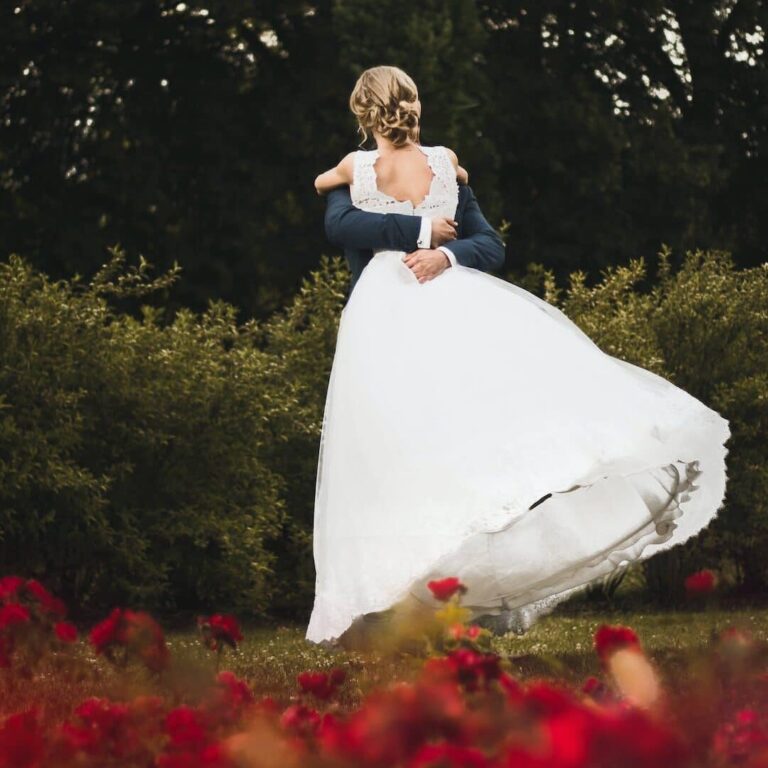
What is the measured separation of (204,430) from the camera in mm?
9922

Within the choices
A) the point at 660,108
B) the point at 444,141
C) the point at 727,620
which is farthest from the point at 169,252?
the point at 727,620

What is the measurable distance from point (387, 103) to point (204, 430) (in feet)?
15.8

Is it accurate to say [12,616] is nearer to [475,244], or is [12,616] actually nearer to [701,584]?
[701,584]

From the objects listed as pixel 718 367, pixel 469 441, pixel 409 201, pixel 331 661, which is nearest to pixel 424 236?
pixel 409 201

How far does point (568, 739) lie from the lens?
1.44 m

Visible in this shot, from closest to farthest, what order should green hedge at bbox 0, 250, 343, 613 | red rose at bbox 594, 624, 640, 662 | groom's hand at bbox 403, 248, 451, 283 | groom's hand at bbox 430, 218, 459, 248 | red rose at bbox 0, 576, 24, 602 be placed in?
red rose at bbox 594, 624, 640, 662 → red rose at bbox 0, 576, 24, 602 → groom's hand at bbox 403, 248, 451, 283 → groom's hand at bbox 430, 218, 459, 248 → green hedge at bbox 0, 250, 343, 613

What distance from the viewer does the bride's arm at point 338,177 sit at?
219 inches

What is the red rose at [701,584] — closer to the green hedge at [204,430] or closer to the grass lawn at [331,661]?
the grass lawn at [331,661]

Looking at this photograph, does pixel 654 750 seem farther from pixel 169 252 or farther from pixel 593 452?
Result: pixel 169 252

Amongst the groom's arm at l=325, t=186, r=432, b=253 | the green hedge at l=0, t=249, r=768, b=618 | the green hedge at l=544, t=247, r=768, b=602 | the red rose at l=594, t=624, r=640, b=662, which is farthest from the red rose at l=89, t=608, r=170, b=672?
the green hedge at l=544, t=247, r=768, b=602

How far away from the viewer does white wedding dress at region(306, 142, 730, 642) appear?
184 inches

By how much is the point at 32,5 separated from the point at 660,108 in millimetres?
7843

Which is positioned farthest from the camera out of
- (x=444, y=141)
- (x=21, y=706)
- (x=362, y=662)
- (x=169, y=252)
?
(x=169, y=252)

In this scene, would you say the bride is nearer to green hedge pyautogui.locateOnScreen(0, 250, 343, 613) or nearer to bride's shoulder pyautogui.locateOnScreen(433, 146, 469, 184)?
bride's shoulder pyautogui.locateOnScreen(433, 146, 469, 184)
